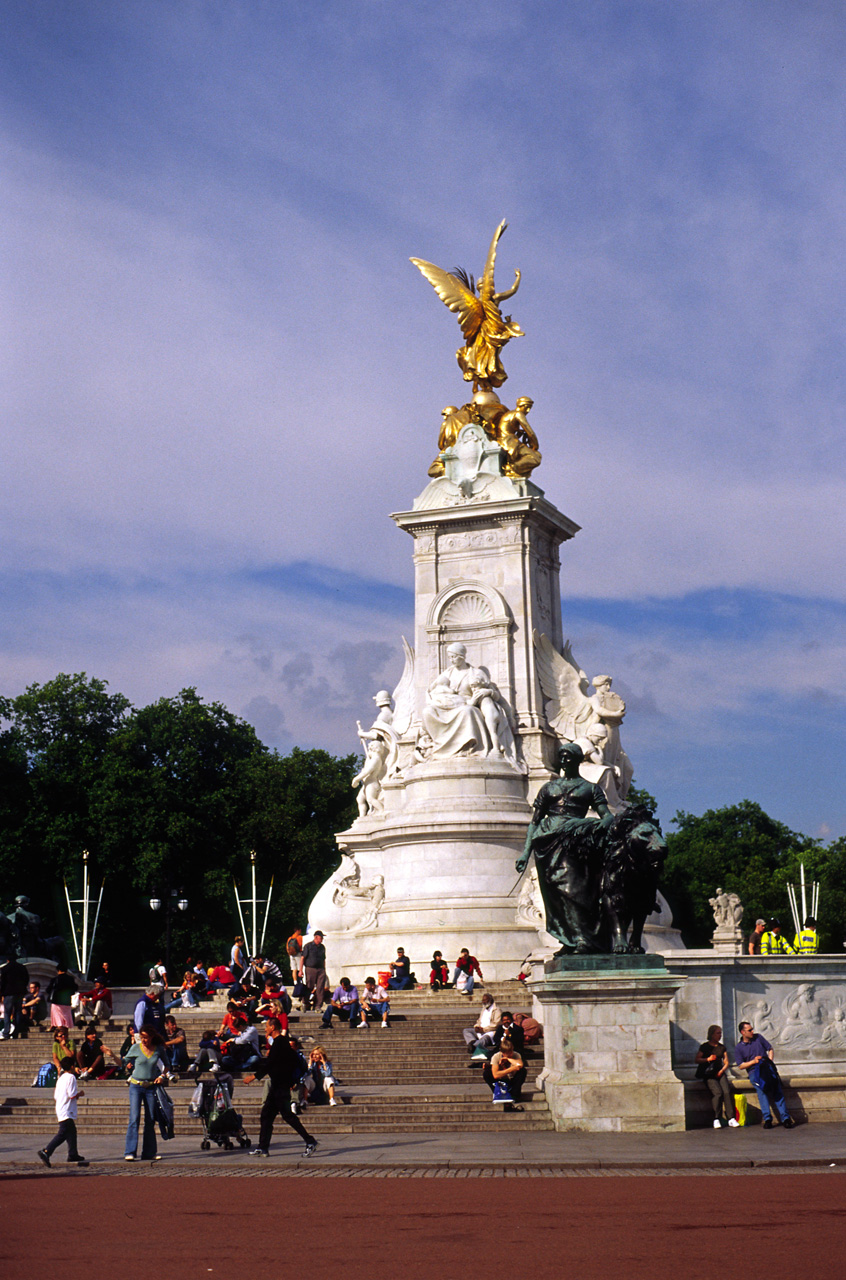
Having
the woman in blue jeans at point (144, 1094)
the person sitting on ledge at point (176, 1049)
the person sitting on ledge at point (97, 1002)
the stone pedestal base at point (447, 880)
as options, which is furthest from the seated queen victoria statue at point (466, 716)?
the woman in blue jeans at point (144, 1094)

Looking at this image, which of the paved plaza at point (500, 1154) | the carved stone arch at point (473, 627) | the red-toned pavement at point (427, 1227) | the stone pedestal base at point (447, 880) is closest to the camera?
the red-toned pavement at point (427, 1227)

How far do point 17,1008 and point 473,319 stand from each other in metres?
23.3

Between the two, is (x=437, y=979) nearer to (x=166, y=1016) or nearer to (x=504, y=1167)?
(x=166, y=1016)

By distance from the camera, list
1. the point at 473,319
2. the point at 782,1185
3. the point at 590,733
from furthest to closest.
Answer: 1. the point at 473,319
2. the point at 590,733
3. the point at 782,1185

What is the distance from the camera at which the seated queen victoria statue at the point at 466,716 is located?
35938 millimetres

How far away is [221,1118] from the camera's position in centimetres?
1598

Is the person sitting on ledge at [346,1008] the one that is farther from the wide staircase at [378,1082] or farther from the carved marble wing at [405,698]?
the carved marble wing at [405,698]

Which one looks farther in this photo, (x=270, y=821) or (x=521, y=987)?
(x=270, y=821)

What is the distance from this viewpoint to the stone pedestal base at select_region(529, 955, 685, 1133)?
1658cm

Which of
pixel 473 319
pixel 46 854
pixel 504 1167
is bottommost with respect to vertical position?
pixel 504 1167

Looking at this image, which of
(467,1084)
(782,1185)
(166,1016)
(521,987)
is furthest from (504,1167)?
(521,987)

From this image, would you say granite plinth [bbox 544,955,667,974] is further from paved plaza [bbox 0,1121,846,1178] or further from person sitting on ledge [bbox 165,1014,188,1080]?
person sitting on ledge [bbox 165,1014,188,1080]

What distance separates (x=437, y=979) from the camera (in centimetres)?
2962

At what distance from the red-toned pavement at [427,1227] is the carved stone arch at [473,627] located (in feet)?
84.3
